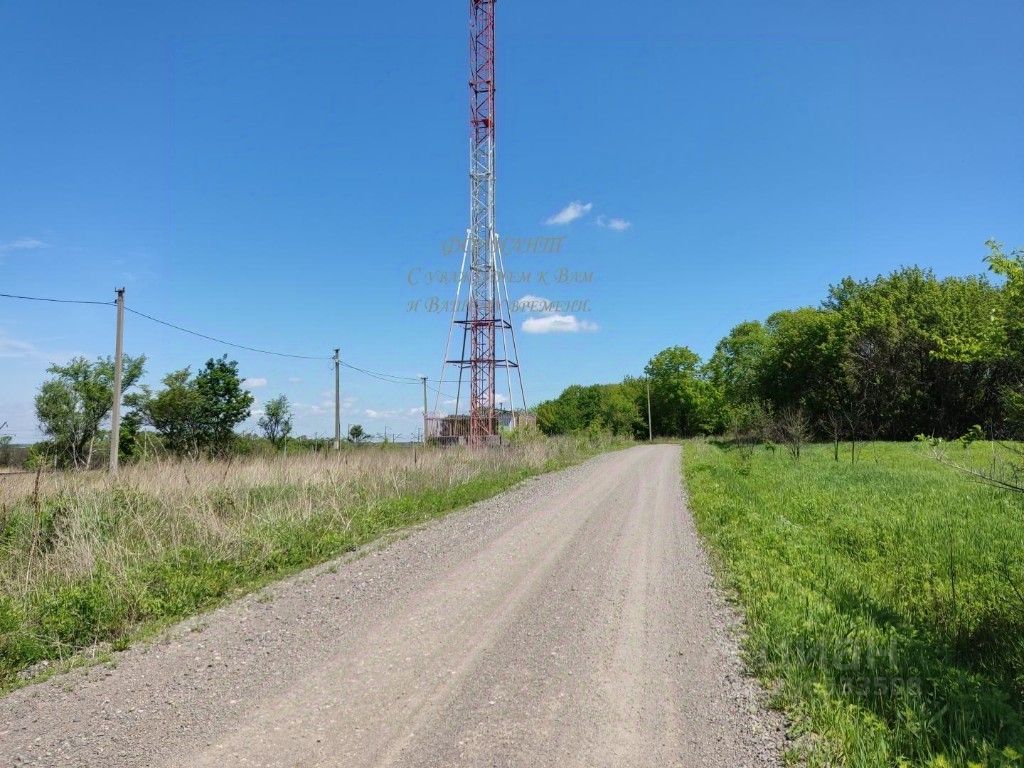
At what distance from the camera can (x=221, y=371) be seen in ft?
116

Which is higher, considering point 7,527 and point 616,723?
point 7,527

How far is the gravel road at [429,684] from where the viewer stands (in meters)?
3.35

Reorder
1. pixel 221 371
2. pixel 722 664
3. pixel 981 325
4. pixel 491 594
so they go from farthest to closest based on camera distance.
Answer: pixel 221 371 < pixel 491 594 < pixel 981 325 < pixel 722 664

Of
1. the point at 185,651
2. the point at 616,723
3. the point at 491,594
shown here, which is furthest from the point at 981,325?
the point at 185,651

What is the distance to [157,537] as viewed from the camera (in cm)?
795

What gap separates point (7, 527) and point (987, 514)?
630 inches

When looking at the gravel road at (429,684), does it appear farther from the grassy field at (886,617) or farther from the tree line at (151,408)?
the tree line at (151,408)

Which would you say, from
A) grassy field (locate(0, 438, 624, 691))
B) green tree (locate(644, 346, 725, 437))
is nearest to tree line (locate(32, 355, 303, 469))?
grassy field (locate(0, 438, 624, 691))

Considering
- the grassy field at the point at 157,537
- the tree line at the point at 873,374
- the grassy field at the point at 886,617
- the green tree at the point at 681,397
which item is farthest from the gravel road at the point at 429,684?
the green tree at the point at 681,397

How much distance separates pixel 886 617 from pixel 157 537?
8757mm

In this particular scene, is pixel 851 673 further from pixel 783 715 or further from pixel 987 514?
pixel 987 514

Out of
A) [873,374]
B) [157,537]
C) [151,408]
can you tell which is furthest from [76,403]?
[873,374]

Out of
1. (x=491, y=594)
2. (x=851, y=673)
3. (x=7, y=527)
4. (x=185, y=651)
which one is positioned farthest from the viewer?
(x=7, y=527)

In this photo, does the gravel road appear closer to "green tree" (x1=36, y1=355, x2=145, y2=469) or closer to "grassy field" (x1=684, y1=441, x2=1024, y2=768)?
"grassy field" (x1=684, y1=441, x2=1024, y2=768)
